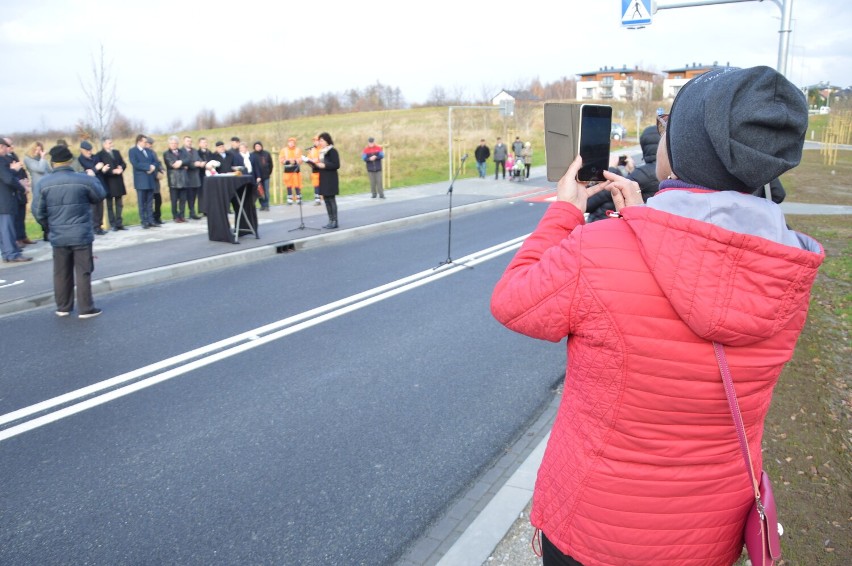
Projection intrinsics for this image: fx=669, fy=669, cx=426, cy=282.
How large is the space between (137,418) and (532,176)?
28139mm

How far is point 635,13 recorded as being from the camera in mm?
14117

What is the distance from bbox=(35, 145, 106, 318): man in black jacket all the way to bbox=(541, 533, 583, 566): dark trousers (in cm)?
797

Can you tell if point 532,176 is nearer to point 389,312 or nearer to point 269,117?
point 389,312

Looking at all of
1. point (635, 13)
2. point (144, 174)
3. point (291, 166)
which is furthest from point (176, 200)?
point (635, 13)

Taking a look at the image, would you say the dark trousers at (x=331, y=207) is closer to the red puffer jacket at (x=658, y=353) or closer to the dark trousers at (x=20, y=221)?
the dark trousers at (x=20, y=221)

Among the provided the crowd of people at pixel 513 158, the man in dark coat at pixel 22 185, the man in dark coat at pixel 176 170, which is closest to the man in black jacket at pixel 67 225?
the man in dark coat at pixel 22 185

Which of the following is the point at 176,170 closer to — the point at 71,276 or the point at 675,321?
the point at 71,276

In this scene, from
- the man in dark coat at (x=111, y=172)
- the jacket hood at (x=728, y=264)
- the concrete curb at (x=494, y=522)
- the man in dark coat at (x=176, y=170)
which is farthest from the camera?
the man in dark coat at (x=176, y=170)

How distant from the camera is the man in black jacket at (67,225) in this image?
27.2 ft

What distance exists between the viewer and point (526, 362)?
256 inches

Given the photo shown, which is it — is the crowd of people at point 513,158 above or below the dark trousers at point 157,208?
above

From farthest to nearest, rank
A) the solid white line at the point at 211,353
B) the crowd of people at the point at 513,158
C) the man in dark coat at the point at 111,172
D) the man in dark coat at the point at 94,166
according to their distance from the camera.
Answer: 1. the crowd of people at the point at 513,158
2. the man in dark coat at the point at 111,172
3. the man in dark coat at the point at 94,166
4. the solid white line at the point at 211,353

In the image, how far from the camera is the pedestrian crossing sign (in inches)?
550

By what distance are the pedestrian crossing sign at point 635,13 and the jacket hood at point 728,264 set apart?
46.4 feet
